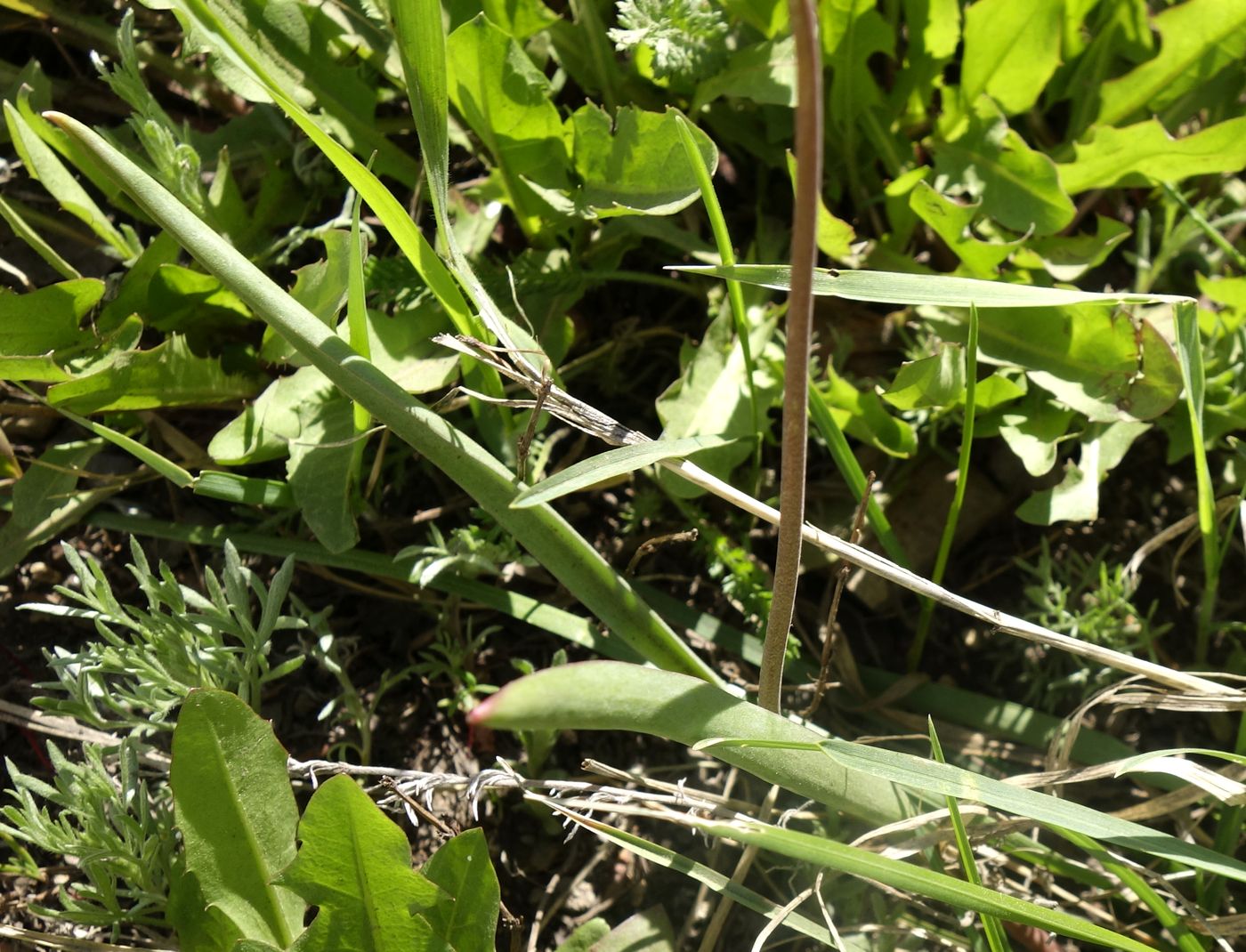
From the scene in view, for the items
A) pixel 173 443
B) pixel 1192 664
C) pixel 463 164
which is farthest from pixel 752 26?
pixel 1192 664

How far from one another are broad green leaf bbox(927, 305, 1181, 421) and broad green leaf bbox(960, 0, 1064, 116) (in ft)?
1.52

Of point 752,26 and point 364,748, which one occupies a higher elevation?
point 752,26

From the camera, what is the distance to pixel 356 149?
1.98m

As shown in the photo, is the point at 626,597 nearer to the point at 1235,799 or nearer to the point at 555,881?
the point at 555,881

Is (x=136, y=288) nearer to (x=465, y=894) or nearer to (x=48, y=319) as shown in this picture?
(x=48, y=319)

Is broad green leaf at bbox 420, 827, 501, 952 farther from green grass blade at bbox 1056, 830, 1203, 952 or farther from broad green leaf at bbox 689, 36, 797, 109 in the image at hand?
broad green leaf at bbox 689, 36, 797, 109

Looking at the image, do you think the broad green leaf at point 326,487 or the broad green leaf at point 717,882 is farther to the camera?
the broad green leaf at point 326,487

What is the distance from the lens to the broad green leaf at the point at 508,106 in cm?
167

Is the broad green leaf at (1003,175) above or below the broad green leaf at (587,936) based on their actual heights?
above

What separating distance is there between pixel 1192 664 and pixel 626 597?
121 cm

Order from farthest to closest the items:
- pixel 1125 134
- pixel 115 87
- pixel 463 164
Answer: pixel 463 164
pixel 1125 134
pixel 115 87

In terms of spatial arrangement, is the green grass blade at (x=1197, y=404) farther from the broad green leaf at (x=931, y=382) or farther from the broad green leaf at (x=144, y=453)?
the broad green leaf at (x=144, y=453)

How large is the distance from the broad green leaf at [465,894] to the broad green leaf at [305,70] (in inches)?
48.2

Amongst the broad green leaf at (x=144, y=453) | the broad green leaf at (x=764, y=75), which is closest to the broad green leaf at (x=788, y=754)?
the broad green leaf at (x=144, y=453)
